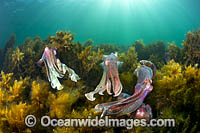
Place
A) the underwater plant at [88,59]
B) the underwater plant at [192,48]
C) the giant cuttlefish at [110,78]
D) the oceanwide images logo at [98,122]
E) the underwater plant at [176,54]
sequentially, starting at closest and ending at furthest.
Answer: the oceanwide images logo at [98,122], the giant cuttlefish at [110,78], the underwater plant at [88,59], the underwater plant at [192,48], the underwater plant at [176,54]

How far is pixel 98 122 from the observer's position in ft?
→ 8.84

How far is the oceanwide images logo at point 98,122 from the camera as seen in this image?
2.45 m

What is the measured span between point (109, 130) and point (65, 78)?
2359mm

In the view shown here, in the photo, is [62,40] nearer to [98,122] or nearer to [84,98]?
[84,98]

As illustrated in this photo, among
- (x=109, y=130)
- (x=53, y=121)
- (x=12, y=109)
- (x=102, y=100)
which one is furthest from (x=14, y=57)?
(x=109, y=130)

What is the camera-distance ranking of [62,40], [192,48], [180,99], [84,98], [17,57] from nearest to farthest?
[180,99], [84,98], [62,40], [192,48], [17,57]

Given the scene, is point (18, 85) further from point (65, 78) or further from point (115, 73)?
point (115, 73)

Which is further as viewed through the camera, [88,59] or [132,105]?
[88,59]

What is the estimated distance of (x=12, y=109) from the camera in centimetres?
292

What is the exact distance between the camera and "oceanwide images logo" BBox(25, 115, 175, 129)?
96.6 inches

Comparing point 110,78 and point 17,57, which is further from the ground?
point 17,57

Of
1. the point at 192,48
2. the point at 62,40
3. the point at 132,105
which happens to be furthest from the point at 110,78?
the point at 192,48

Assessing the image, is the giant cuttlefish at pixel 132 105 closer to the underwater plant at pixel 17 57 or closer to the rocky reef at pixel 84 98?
the rocky reef at pixel 84 98

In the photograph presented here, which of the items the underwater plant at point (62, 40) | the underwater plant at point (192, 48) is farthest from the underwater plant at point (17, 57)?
the underwater plant at point (192, 48)
